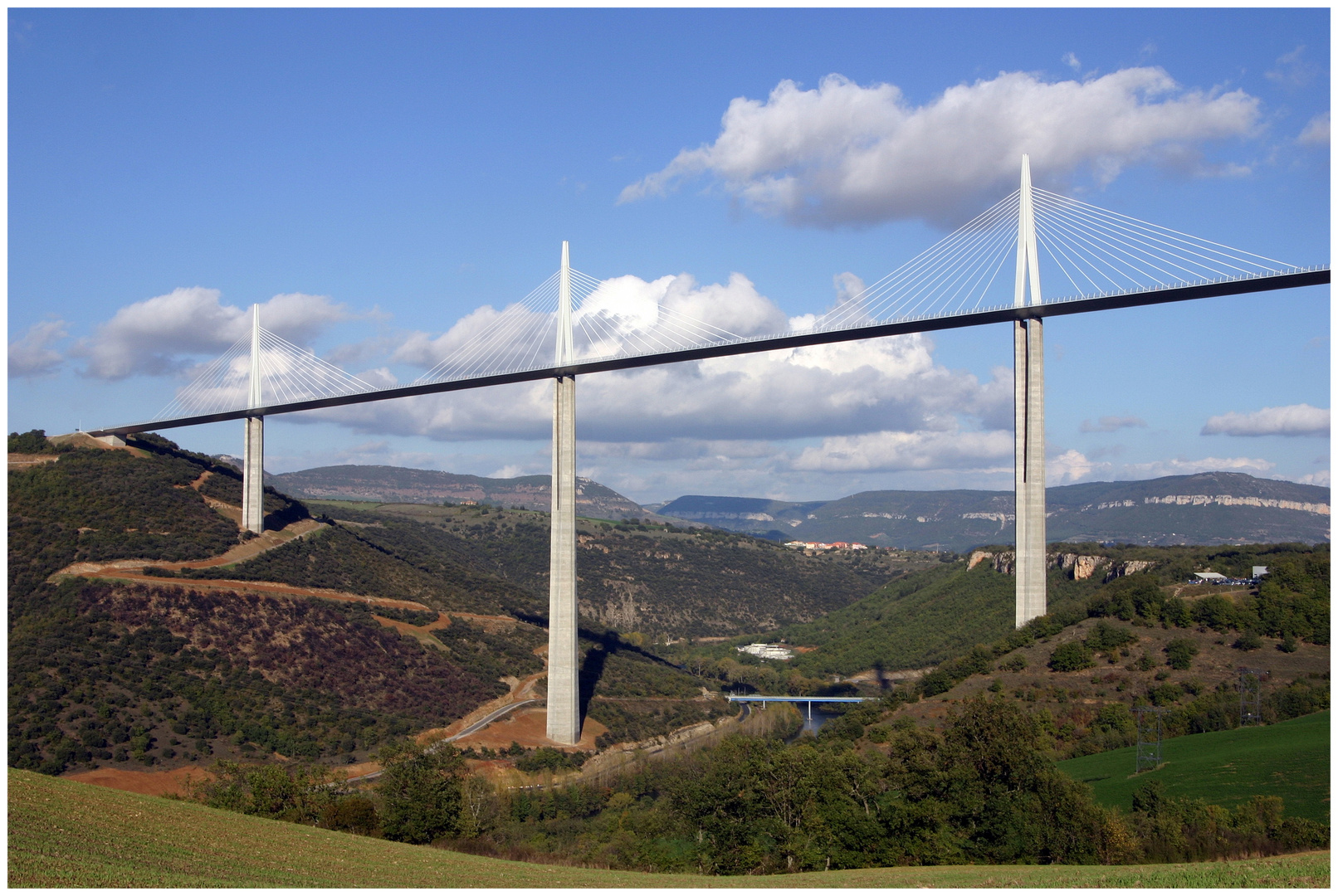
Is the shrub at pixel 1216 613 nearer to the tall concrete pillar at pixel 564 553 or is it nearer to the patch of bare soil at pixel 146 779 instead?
the tall concrete pillar at pixel 564 553

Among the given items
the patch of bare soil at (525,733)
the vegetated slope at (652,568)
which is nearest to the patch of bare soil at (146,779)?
the patch of bare soil at (525,733)

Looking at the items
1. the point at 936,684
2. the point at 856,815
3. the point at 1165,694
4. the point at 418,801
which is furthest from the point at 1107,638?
the point at 418,801

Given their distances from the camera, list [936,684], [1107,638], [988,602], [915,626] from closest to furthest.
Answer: [1107,638] < [936,684] < [988,602] < [915,626]

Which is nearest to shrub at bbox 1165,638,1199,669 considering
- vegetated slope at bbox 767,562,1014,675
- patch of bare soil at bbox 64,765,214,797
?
vegetated slope at bbox 767,562,1014,675

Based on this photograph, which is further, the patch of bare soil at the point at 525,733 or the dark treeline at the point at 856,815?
the patch of bare soil at the point at 525,733

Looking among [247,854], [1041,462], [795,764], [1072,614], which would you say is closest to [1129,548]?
[1072,614]

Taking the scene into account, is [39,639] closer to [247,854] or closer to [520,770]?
[520,770]

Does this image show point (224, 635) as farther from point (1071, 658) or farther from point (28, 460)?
point (1071, 658)
